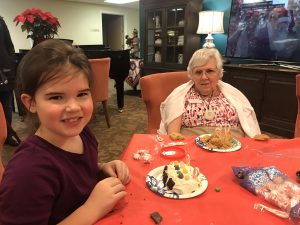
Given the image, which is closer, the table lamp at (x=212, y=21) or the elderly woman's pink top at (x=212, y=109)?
the elderly woman's pink top at (x=212, y=109)

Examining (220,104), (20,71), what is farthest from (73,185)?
(220,104)

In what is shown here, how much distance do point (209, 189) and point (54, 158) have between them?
1.54 feet

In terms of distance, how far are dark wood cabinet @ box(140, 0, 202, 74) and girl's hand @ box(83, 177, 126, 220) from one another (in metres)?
3.95

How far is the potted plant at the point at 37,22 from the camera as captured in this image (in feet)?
9.55

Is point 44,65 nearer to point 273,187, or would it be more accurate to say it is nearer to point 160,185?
point 160,185

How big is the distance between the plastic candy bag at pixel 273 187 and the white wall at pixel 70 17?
802 cm

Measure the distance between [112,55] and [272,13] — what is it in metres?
2.21

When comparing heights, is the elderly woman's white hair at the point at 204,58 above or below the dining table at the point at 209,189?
above

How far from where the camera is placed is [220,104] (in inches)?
A: 67.4

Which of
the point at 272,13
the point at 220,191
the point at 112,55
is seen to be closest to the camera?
the point at 220,191

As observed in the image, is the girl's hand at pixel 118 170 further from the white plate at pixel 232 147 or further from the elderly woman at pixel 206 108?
the elderly woman at pixel 206 108

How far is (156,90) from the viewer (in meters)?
1.90

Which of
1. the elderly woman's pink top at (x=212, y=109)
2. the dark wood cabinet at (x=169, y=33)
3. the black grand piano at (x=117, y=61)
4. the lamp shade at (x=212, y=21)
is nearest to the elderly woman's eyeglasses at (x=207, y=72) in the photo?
the elderly woman's pink top at (x=212, y=109)

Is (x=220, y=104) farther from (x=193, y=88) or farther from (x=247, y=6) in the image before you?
(x=247, y=6)
